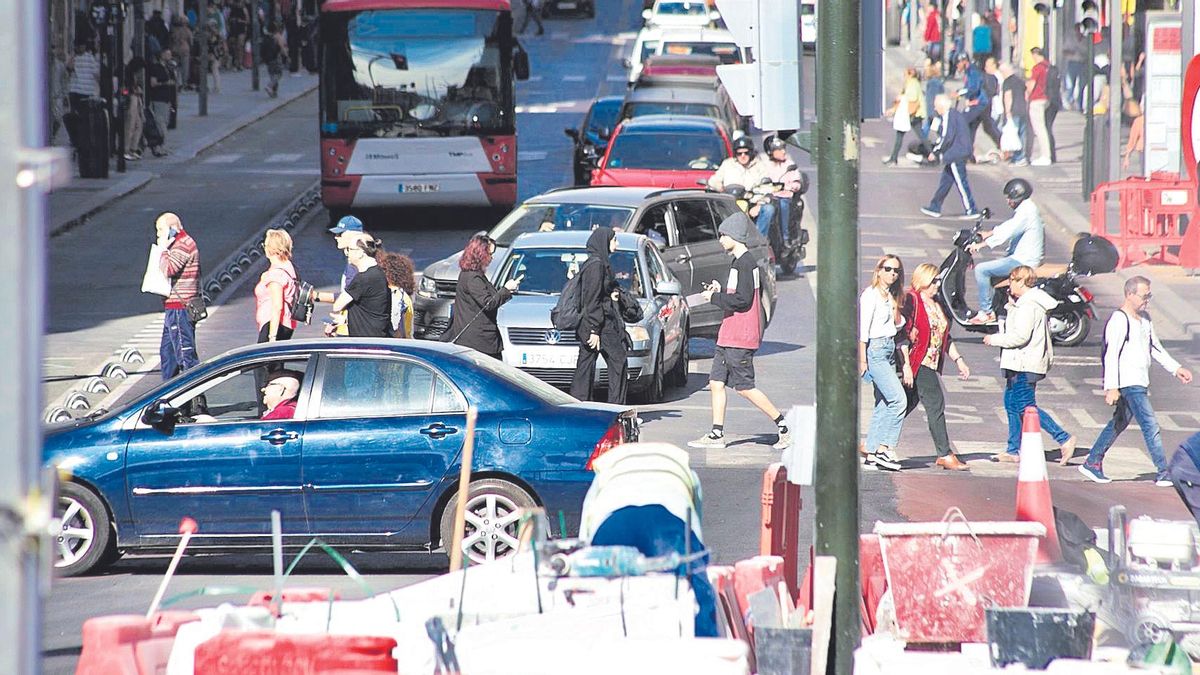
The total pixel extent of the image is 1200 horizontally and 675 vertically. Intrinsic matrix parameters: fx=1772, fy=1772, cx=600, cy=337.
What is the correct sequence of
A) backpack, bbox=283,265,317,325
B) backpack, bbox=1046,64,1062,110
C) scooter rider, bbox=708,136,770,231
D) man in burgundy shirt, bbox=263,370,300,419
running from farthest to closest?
1. backpack, bbox=1046,64,1062,110
2. scooter rider, bbox=708,136,770,231
3. backpack, bbox=283,265,317,325
4. man in burgundy shirt, bbox=263,370,300,419

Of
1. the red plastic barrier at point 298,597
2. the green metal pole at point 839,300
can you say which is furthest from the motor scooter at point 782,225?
the red plastic barrier at point 298,597

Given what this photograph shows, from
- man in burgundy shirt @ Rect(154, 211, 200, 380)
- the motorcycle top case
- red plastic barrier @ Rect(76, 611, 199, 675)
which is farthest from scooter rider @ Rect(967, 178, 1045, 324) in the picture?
red plastic barrier @ Rect(76, 611, 199, 675)

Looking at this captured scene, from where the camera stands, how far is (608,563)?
6.05 m

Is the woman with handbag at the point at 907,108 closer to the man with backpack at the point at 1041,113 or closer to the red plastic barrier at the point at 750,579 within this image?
the man with backpack at the point at 1041,113

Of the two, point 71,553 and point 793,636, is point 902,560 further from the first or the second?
point 71,553

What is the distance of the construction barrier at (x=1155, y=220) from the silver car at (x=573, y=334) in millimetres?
9602

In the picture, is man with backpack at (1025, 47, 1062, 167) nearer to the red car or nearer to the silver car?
the red car

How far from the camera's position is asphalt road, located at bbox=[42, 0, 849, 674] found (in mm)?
10250

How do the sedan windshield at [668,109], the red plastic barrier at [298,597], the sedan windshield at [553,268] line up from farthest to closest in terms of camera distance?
the sedan windshield at [668,109] < the sedan windshield at [553,268] < the red plastic barrier at [298,597]

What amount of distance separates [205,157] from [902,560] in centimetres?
3077

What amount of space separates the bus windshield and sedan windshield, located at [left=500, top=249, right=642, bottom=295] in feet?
30.8

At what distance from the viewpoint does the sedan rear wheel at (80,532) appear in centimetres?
1027

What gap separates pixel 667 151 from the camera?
24516mm

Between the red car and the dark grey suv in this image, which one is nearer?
the dark grey suv
